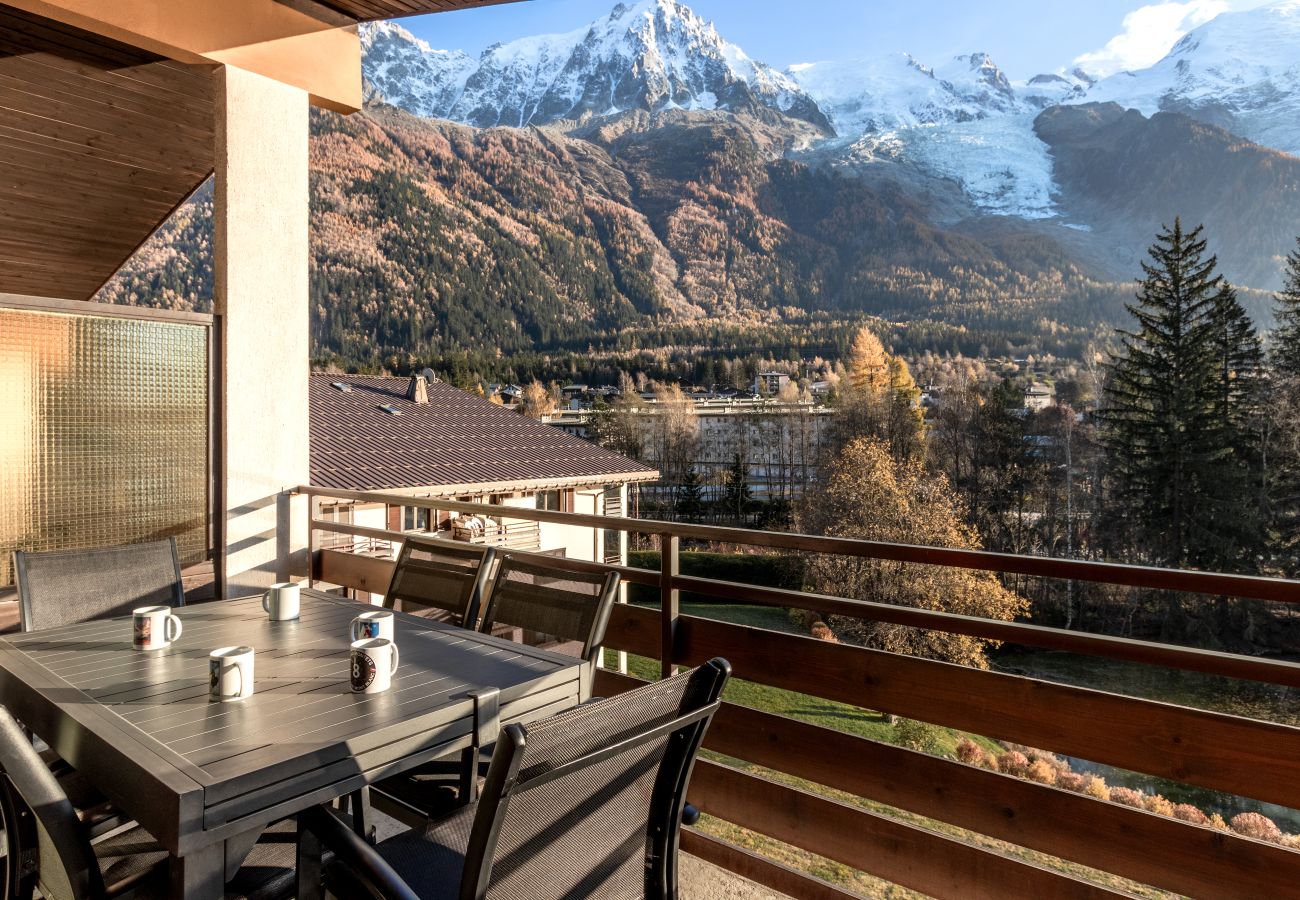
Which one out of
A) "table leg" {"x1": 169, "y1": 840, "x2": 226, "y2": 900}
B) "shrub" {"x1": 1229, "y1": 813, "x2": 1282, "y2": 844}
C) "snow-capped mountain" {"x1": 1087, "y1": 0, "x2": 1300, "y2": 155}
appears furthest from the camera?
"snow-capped mountain" {"x1": 1087, "y1": 0, "x2": 1300, "y2": 155}

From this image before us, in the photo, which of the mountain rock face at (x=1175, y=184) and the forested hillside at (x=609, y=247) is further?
the mountain rock face at (x=1175, y=184)

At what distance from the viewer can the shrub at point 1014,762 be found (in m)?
15.4

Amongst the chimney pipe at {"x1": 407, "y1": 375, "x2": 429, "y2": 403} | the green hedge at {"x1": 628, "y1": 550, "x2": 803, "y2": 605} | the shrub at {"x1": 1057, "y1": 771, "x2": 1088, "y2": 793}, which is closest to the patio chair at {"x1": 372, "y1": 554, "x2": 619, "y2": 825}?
the chimney pipe at {"x1": 407, "y1": 375, "x2": 429, "y2": 403}

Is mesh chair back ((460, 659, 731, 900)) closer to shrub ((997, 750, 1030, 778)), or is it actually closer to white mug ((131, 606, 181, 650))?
white mug ((131, 606, 181, 650))

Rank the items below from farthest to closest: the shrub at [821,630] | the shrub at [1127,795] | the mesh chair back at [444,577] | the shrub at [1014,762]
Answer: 1. the shrub at [821,630]
2. the shrub at [1014,762]
3. the shrub at [1127,795]
4. the mesh chair back at [444,577]

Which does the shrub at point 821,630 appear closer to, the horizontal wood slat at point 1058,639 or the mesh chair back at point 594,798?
the horizontal wood slat at point 1058,639

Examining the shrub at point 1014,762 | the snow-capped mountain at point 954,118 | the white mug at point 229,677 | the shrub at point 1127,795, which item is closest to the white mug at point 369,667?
the white mug at point 229,677

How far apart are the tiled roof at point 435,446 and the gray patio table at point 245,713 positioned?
37.2ft

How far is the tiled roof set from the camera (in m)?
13.7

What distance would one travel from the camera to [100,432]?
2734mm

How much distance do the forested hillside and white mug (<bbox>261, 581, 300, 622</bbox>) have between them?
39.9 metres

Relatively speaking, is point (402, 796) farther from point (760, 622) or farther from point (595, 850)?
point (760, 622)

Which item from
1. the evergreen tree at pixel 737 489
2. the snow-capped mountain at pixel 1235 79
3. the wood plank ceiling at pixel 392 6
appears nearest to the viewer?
the wood plank ceiling at pixel 392 6

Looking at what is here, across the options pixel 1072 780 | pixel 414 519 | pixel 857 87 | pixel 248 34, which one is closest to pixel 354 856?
pixel 248 34
